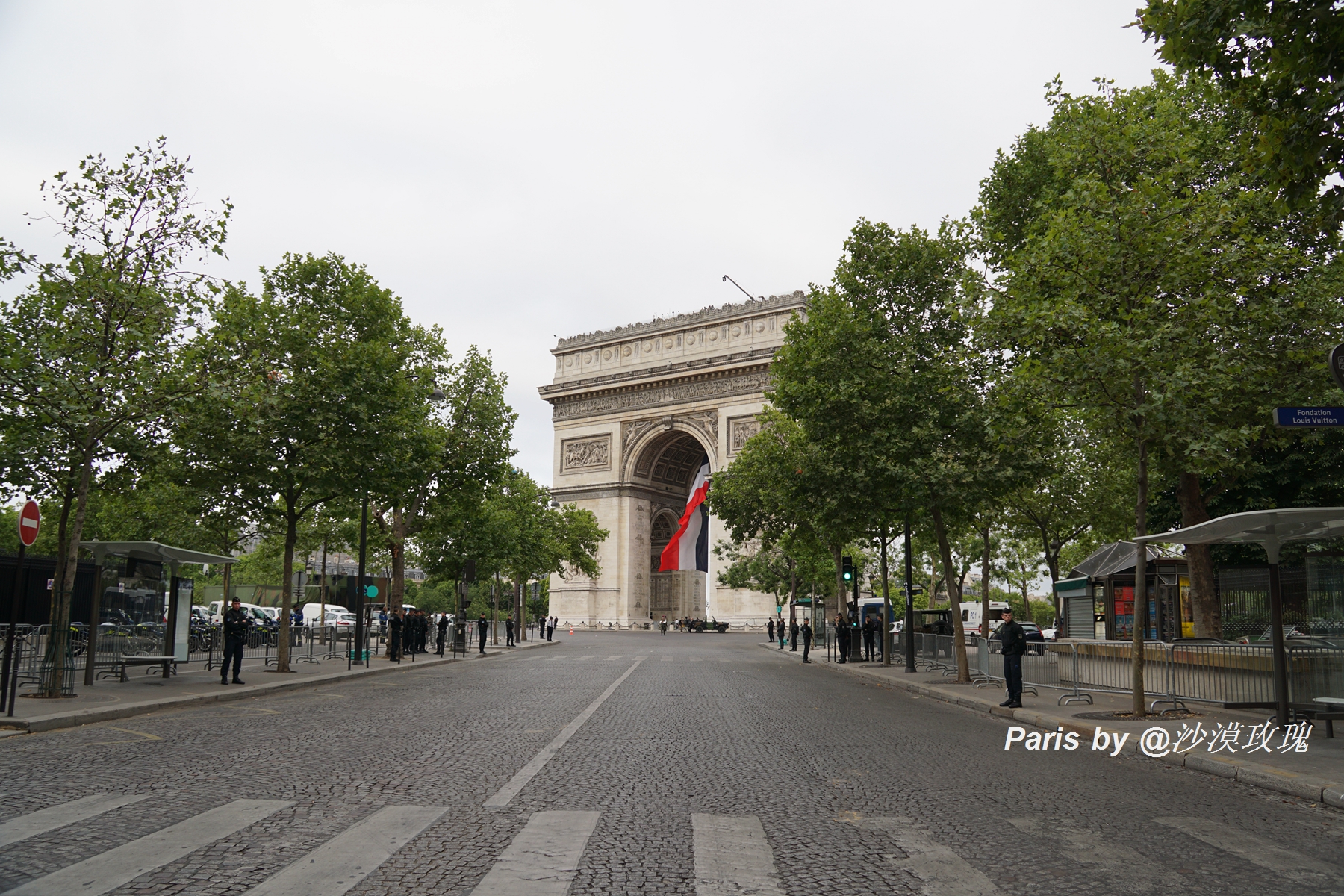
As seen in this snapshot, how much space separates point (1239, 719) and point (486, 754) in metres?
9.67

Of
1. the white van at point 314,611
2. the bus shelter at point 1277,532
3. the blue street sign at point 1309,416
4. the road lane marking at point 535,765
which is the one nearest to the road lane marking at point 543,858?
the road lane marking at point 535,765

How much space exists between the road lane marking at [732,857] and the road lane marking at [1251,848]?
109 inches

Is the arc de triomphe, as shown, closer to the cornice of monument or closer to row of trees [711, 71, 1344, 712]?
the cornice of monument

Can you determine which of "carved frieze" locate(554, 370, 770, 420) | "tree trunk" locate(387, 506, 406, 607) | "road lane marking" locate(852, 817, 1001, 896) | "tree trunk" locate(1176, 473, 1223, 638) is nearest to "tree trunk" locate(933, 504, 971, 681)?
"tree trunk" locate(1176, 473, 1223, 638)

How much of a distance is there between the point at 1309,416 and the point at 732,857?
690 cm

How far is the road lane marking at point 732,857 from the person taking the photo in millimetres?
4703

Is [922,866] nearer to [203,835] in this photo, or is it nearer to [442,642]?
[203,835]

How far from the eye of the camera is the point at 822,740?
34.7 feet

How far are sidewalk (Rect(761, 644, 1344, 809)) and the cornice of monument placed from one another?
40.7 meters

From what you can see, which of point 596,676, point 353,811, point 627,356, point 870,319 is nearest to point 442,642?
point 596,676

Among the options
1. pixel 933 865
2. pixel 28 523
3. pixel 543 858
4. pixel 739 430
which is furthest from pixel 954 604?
pixel 739 430

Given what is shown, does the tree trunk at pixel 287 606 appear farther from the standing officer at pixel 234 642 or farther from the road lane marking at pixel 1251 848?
the road lane marking at pixel 1251 848

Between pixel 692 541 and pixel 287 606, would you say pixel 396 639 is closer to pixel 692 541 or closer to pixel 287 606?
pixel 287 606

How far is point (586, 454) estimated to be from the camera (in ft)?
226
